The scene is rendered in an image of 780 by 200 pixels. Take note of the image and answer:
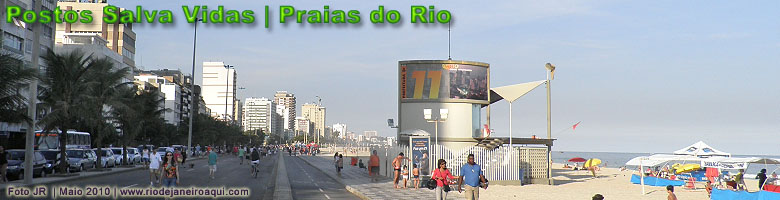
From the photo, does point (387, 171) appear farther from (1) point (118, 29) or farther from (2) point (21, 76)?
(1) point (118, 29)

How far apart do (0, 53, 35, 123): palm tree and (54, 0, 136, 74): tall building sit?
8254 cm

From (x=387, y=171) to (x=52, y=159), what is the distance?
57.1ft

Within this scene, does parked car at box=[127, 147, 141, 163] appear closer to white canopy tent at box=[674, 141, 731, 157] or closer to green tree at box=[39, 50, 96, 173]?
green tree at box=[39, 50, 96, 173]

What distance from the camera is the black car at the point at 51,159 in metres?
35.1

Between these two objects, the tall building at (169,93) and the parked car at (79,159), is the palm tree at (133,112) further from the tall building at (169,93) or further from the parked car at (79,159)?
the tall building at (169,93)

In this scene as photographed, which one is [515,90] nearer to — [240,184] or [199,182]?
[240,184]

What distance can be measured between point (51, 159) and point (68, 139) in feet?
49.9

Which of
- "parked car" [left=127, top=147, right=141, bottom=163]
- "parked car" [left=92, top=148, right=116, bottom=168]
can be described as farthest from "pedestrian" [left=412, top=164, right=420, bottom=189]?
"parked car" [left=127, top=147, right=141, bottom=163]

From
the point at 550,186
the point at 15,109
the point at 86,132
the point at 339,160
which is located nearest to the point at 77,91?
the point at 15,109

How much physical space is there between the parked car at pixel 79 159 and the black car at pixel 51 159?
166cm

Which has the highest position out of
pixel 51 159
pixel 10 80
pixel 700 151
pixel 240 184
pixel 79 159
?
pixel 10 80

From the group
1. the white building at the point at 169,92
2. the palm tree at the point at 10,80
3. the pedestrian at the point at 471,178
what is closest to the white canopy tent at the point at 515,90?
the pedestrian at the point at 471,178

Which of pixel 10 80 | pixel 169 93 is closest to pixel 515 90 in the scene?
pixel 10 80

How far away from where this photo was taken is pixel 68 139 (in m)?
50.5
